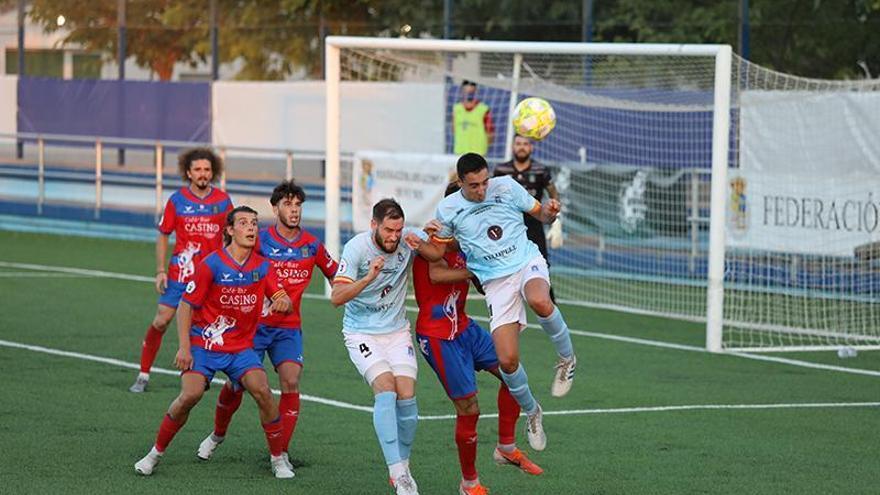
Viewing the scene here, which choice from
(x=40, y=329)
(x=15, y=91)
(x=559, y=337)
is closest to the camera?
(x=559, y=337)

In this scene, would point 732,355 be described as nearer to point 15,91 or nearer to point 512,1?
point 512,1

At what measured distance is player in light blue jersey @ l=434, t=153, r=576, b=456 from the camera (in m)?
9.98

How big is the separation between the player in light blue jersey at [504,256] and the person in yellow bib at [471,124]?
11663mm

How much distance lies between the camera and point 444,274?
31.5ft

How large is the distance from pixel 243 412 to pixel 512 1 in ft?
50.6

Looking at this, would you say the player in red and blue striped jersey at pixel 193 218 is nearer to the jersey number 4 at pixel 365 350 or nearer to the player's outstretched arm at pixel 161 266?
the player's outstretched arm at pixel 161 266

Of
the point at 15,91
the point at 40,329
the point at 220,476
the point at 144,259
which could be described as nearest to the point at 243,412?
the point at 220,476

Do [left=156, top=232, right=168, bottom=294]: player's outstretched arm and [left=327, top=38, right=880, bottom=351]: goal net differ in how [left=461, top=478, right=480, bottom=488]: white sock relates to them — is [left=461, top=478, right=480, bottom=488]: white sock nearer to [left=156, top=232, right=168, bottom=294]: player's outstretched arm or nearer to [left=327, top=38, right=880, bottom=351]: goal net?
[left=156, top=232, right=168, bottom=294]: player's outstretched arm

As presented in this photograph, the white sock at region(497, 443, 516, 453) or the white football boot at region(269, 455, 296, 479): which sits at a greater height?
the white sock at region(497, 443, 516, 453)

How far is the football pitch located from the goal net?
109 centimetres

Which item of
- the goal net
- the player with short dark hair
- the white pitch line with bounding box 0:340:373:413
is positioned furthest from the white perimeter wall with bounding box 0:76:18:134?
the player with short dark hair

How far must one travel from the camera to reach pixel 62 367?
14320 millimetres

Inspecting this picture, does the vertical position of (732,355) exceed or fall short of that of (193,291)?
it falls short

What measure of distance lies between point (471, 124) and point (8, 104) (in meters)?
13.7
